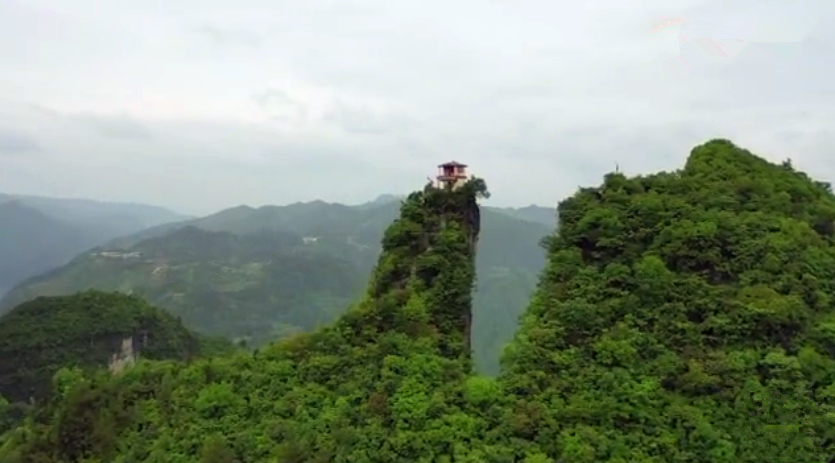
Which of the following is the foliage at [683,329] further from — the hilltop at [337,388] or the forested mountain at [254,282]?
the forested mountain at [254,282]

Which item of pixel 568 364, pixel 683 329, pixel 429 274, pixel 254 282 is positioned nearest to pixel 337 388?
pixel 429 274

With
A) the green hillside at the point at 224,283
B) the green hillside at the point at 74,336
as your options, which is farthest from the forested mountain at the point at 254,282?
the green hillside at the point at 74,336

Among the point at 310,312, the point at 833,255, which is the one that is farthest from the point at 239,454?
the point at 310,312

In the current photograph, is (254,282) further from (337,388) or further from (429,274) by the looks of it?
(337,388)

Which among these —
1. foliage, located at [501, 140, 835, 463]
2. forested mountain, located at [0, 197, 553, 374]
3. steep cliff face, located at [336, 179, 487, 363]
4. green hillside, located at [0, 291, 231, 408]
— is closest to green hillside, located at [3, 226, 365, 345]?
forested mountain, located at [0, 197, 553, 374]

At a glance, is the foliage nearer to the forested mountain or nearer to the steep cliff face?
the steep cliff face
